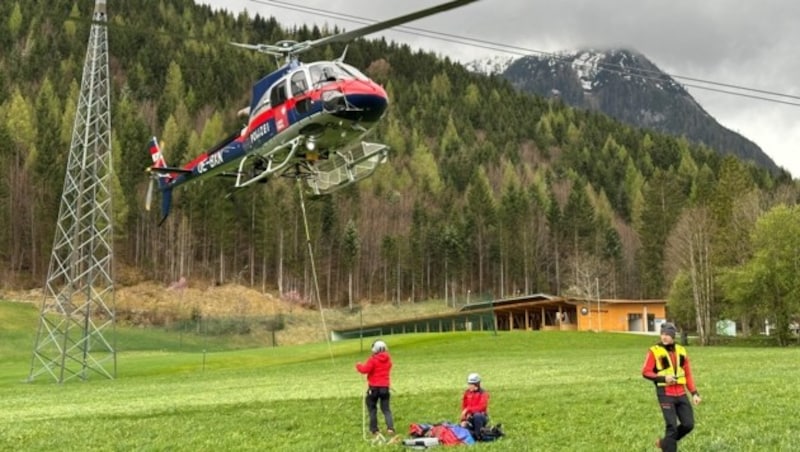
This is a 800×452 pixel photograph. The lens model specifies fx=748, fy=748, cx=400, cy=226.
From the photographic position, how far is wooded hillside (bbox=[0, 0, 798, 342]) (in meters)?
91.9

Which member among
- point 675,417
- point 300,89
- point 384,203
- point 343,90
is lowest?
point 675,417

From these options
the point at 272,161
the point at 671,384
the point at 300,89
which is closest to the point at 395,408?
the point at 272,161

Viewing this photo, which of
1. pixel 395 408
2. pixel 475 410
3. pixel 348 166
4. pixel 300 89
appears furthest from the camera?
pixel 395 408

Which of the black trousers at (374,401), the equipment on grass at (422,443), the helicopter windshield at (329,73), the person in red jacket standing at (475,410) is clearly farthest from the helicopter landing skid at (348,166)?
the equipment on grass at (422,443)

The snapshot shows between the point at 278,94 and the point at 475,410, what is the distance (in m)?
8.13

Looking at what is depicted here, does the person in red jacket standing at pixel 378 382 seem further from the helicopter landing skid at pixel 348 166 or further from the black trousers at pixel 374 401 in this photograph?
the helicopter landing skid at pixel 348 166

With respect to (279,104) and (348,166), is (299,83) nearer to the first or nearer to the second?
(279,104)

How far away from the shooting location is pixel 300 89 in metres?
16.1

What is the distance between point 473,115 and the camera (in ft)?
567

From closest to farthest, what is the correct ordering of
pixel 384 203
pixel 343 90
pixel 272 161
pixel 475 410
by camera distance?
pixel 475 410
pixel 343 90
pixel 272 161
pixel 384 203

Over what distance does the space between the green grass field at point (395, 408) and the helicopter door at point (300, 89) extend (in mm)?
6794

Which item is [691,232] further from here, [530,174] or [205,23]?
[205,23]

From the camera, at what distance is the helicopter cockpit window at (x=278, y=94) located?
54.4 feet

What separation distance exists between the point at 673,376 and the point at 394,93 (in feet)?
533
